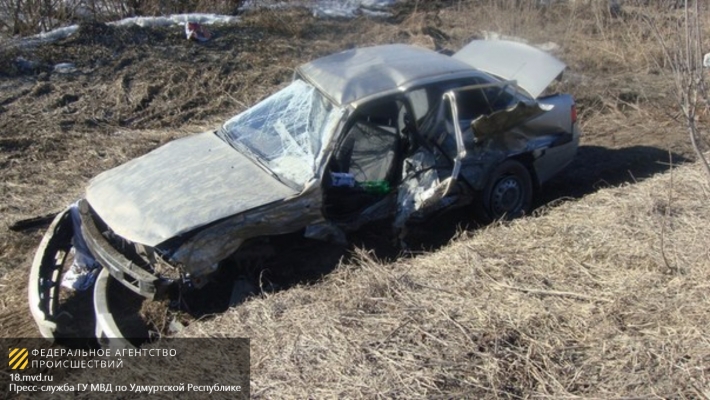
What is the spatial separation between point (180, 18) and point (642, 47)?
293 inches

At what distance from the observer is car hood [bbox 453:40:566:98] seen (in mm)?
6949

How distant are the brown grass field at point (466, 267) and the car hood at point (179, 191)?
67 cm

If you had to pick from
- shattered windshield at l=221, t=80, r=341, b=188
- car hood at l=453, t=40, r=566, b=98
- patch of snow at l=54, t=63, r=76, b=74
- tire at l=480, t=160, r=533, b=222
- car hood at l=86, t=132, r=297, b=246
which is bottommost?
patch of snow at l=54, t=63, r=76, b=74

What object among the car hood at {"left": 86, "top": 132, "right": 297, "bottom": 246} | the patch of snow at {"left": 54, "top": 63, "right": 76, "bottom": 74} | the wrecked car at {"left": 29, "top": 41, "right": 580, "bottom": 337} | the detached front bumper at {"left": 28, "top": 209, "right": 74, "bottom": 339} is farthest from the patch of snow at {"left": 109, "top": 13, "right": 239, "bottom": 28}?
the detached front bumper at {"left": 28, "top": 209, "right": 74, "bottom": 339}

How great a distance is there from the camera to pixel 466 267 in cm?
497

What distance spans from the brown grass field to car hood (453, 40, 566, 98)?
107 cm

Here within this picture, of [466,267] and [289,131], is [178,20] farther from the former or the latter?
[466,267]

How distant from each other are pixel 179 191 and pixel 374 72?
193cm

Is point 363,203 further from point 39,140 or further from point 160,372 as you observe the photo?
point 39,140

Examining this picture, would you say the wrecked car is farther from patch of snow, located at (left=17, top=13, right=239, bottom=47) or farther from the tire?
patch of snow, located at (left=17, top=13, right=239, bottom=47)

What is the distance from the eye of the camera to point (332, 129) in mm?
5664

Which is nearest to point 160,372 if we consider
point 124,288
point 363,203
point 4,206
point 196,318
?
point 196,318
